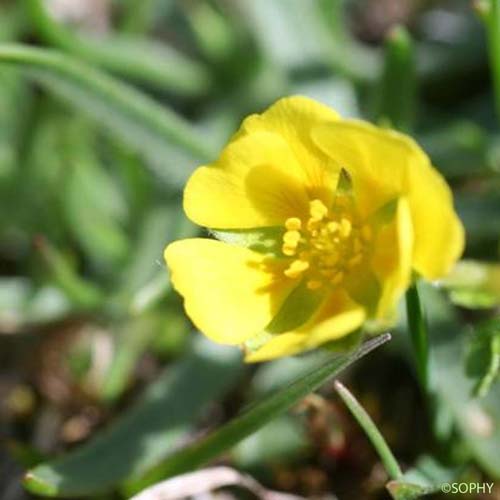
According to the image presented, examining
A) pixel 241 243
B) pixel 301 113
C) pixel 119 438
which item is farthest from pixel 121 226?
pixel 301 113

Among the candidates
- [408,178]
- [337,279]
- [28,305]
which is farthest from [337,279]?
[28,305]

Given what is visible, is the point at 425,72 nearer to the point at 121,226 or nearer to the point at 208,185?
the point at 121,226

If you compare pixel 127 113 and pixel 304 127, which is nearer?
pixel 304 127

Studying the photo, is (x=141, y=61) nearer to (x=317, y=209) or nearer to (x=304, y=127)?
(x=317, y=209)

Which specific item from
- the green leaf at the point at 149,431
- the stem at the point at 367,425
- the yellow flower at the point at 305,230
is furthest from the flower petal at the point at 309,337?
the green leaf at the point at 149,431

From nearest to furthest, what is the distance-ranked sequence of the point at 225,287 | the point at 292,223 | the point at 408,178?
the point at 408,178 → the point at 225,287 → the point at 292,223

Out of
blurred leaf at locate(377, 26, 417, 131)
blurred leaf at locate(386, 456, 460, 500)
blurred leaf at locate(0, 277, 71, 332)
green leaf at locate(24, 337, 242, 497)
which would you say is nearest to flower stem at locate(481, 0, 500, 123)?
blurred leaf at locate(377, 26, 417, 131)

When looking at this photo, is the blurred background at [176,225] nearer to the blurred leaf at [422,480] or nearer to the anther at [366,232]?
the blurred leaf at [422,480]
